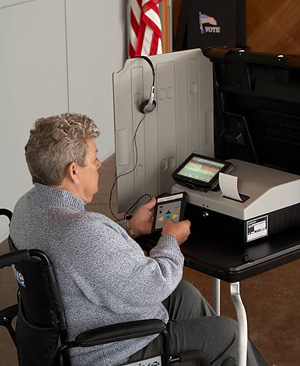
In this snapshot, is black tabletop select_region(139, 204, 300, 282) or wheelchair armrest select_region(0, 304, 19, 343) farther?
wheelchair armrest select_region(0, 304, 19, 343)

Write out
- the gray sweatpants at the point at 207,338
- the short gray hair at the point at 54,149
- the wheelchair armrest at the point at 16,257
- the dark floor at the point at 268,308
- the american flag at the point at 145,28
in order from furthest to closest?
the american flag at the point at 145,28 → the dark floor at the point at 268,308 → the gray sweatpants at the point at 207,338 → the short gray hair at the point at 54,149 → the wheelchair armrest at the point at 16,257

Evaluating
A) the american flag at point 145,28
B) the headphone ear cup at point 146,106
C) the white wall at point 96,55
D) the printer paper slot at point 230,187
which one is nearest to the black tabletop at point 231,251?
the printer paper slot at point 230,187

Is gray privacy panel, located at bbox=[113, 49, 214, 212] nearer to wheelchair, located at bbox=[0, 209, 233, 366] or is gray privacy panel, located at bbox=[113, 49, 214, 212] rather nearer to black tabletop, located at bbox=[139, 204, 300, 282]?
black tabletop, located at bbox=[139, 204, 300, 282]

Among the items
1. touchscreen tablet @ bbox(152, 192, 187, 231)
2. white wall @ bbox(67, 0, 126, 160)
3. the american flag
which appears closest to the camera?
touchscreen tablet @ bbox(152, 192, 187, 231)

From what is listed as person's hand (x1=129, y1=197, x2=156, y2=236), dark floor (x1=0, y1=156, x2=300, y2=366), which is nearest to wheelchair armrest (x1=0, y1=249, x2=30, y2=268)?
person's hand (x1=129, y1=197, x2=156, y2=236)

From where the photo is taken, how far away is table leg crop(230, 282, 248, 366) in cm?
224

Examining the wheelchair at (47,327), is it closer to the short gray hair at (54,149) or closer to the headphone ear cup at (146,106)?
the short gray hair at (54,149)

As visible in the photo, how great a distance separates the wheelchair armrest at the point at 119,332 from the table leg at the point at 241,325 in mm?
258

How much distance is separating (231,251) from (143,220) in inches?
12.8

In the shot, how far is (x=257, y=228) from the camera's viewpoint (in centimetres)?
248

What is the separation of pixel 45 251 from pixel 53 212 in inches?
4.4

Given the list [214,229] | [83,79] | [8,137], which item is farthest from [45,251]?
[83,79]

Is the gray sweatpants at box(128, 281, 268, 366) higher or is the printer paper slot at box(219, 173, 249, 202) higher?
the printer paper slot at box(219, 173, 249, 202)

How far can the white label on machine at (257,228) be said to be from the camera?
8.07 ft
